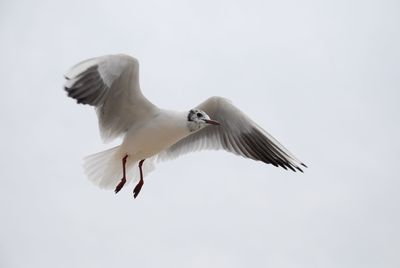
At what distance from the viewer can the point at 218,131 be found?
6.70 meters

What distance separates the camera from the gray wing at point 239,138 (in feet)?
20.7

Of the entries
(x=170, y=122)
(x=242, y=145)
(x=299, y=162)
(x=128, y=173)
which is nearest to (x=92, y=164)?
(x=128, y=173)

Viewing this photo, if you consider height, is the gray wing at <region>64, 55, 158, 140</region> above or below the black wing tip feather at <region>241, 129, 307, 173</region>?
above

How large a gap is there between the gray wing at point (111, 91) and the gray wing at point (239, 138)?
0.62 meters

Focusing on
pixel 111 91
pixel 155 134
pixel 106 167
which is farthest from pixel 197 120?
pixel 106 167

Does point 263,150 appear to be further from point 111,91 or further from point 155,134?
point 111,91

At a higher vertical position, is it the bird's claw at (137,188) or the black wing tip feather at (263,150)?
the black wing tip feather at (263,150)

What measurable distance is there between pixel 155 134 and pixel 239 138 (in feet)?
2.97

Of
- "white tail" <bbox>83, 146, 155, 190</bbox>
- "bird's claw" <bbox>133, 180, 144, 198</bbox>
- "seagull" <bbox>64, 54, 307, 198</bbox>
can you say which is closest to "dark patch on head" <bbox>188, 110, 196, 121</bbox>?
"seagull" <bbox>64, 54, 307, 198</bbox>

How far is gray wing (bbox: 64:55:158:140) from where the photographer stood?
557 centimetres

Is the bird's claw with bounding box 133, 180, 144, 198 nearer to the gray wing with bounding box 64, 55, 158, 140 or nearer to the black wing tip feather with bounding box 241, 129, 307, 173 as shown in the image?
the gray wing with bounding box 64, 55, 158, 140

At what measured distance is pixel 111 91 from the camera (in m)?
5.88

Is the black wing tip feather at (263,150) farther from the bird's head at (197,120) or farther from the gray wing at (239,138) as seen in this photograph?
the bird's head at (197,120)

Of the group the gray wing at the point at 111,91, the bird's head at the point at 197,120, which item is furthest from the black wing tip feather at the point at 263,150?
the gray wing at the point at 111,91
